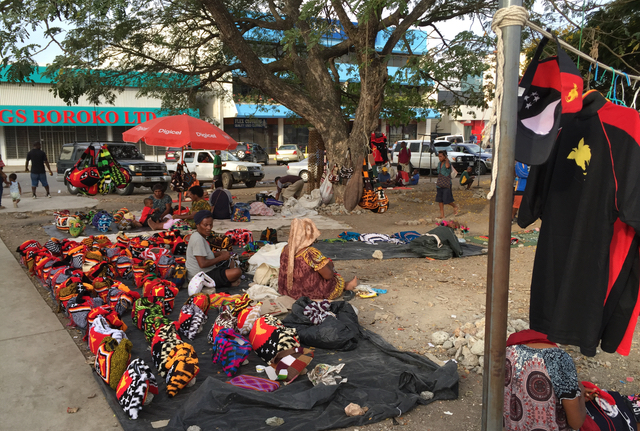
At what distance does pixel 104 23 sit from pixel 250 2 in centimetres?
428

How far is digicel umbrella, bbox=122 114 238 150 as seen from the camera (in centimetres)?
A: 960

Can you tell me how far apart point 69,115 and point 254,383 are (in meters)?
31.6

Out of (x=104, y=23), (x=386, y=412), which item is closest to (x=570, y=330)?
(x=386, y=412)

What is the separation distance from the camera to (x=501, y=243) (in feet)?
6.83

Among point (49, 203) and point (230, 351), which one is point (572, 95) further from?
point (49, 203)

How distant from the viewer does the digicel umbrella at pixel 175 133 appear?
9.60m

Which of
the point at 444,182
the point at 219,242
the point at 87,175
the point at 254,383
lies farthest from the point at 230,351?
the point at 444,182

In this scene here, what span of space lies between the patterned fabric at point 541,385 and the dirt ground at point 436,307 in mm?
750

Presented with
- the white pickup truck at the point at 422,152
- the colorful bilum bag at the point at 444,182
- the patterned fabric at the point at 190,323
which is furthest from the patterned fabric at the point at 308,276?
the white pickup truck at the point at 422,152

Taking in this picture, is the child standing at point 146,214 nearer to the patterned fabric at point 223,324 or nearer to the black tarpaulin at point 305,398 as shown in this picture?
the patterned fabric at point 223,324

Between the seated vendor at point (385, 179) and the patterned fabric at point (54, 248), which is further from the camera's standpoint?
the seated vendor at point (385, 179)

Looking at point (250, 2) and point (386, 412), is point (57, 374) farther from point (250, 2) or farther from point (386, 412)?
point (250, 2)

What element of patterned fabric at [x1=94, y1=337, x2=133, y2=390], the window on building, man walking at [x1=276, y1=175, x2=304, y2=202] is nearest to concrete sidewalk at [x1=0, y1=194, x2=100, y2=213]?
man walking at [x1=276, y1=175, x2=304, y2=202]

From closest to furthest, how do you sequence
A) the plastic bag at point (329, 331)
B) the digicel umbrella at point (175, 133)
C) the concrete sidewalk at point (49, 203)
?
the plastic bag at point (329, 331)
the digicel umbrella at point (175, 133)
the concrete sidewalk at point (49, 203)
